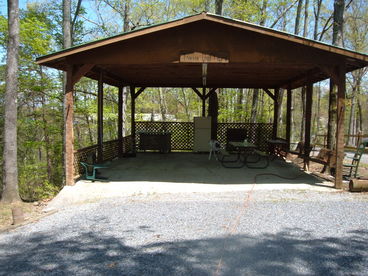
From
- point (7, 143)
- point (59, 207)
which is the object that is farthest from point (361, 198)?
point (7, 143)

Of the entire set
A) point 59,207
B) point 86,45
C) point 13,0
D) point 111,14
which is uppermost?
point 111,14

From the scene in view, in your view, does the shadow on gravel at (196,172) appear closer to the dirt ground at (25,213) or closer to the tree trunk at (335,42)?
the tree trunk at (335,42)

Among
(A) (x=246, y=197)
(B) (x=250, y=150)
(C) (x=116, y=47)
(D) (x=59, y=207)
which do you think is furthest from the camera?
(B) (x=250, y=150)

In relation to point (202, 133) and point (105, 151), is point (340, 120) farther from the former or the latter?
point (105, 151)

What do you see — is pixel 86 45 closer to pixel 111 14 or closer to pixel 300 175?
pixel 300 175

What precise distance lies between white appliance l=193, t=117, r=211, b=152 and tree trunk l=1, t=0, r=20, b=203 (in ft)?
19.1

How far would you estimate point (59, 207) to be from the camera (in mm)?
4488

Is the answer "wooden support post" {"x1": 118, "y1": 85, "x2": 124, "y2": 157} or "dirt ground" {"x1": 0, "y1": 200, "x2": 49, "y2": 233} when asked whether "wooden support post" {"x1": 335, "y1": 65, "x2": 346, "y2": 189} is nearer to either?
"dirt ground" {"x1": 0, "y1": 200, "x2": 49, "y2": 233}

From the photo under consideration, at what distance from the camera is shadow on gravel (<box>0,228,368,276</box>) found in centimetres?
242

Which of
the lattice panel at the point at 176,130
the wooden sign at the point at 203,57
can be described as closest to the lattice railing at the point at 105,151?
the lattice panel at the point at 176,130

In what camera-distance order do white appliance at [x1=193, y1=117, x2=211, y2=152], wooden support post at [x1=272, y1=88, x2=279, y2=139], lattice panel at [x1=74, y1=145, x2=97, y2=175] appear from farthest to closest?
white appliance at [x1=193, y1=117, x2=211, y2=152]
wooden support post at [x1=272, y1=88, x2=279, y2=139]
lattice panel at [x1=74, y1=145, x2=97, y2=175]

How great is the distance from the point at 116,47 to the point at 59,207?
3.13m

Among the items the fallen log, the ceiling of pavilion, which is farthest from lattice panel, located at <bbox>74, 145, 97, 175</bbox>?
the fallen log

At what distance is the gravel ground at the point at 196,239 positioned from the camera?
2.48 meters
